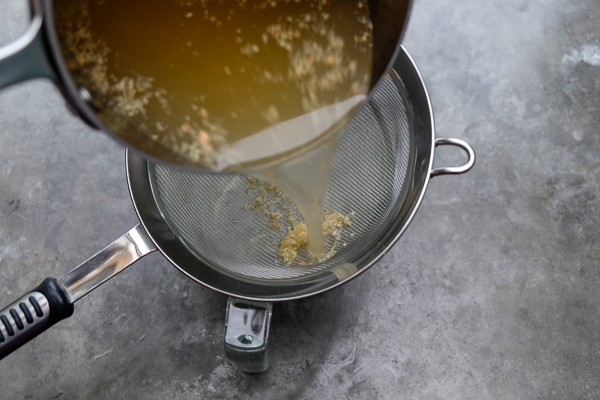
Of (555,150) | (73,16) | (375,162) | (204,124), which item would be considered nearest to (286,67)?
(204,124)

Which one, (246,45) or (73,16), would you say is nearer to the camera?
(73,16)

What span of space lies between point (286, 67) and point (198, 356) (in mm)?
1044

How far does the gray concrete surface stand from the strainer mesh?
0.23 m

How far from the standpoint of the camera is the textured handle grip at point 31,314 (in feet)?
3.76

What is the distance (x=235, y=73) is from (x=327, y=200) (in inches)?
27.1

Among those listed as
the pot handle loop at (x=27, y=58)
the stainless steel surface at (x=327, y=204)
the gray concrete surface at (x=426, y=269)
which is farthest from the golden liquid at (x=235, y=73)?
the gray concrete surface at (x=426, y=269)

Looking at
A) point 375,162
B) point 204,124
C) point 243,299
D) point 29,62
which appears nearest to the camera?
point 29,62

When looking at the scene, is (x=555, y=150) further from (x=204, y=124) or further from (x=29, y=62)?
(x=29, y=62)

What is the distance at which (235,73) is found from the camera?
41.7 inches

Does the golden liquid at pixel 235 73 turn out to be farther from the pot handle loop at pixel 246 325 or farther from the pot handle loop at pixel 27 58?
the pot handle loop at pixel 246 325

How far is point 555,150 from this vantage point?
181 centimetres

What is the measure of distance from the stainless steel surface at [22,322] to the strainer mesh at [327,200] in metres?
0.39

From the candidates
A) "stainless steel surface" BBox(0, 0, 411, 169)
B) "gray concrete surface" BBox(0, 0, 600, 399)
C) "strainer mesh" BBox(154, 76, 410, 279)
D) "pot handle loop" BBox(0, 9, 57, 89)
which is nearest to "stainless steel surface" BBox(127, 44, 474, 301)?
"strainer mesh" BBox(154, 76, 410, 279)

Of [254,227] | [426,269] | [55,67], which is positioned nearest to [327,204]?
[254,227]
